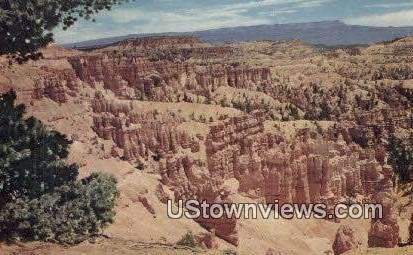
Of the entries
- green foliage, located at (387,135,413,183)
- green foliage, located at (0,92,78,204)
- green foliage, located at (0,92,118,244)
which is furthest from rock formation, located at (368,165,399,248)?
green foliage, located at (387,135,413,183)

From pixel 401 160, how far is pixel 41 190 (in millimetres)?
39459

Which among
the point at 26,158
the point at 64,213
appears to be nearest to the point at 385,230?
the point at 64,213

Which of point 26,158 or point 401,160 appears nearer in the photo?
point 26,158

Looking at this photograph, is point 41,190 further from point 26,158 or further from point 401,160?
point 401,160

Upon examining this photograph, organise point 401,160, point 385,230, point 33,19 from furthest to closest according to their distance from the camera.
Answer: point 401,160
point 385,230
point 33,19

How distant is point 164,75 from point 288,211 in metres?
54.4

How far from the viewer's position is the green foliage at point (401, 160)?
4831 centimetres

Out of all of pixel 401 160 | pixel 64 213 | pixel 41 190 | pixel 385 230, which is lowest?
pixel 401 160

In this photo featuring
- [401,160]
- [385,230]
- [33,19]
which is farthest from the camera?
[401,160]

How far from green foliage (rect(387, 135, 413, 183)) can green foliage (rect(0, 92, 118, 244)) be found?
34.0 m

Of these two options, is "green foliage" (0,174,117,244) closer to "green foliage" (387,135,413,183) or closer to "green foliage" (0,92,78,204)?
"green foliage" (0,92,78,204)

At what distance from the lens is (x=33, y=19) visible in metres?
17.3

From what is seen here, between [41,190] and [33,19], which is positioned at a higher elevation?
[33,19]

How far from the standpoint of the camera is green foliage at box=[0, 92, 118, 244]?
1709 cm
